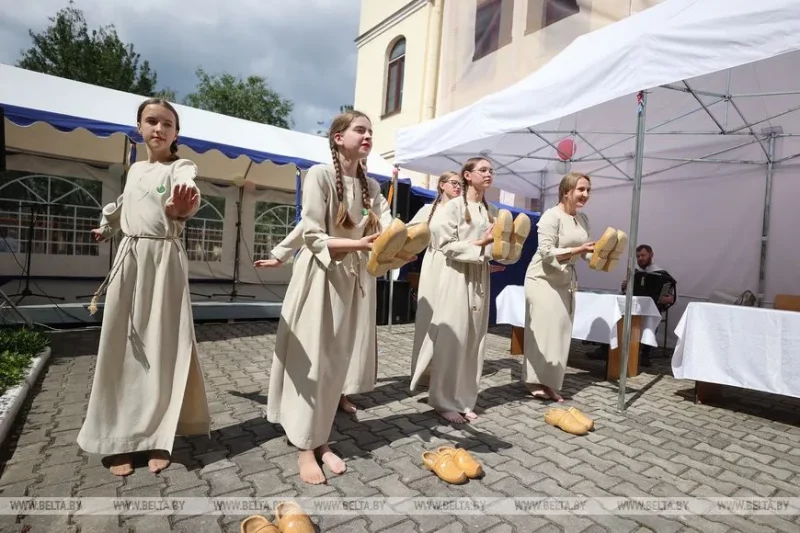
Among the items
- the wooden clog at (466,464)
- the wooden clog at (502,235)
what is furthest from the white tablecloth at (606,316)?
the wooden clog at (466,464)

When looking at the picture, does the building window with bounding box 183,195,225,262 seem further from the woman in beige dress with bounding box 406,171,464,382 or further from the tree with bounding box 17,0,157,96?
the tree with bounding box 17,0,157,96

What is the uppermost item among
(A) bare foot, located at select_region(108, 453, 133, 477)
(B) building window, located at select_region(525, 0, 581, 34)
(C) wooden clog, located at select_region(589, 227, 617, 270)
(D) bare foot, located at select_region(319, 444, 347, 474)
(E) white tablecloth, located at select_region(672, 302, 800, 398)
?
(B) building window, located at select_region(525, 0, 581, 34)

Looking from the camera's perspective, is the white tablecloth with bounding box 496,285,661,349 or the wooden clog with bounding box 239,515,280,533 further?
the white tablecloth with bounding box 496,285,661,349

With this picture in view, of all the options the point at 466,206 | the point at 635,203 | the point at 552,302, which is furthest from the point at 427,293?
the point at 635,203

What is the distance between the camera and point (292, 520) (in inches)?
67.7

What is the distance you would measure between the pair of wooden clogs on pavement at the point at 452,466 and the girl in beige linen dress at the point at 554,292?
163 centimetres

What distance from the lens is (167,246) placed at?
7.27 feet

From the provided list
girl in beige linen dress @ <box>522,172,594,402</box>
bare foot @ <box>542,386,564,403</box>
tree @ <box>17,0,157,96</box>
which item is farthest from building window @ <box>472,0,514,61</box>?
tree @ <box>17,0,157,96</box>

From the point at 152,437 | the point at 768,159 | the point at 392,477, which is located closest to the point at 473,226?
the point at 392,477

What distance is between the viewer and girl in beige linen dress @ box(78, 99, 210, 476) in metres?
2.12

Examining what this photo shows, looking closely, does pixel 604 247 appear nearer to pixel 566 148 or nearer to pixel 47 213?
pixel 566 148

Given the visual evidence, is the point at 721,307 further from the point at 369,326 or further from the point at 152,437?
the point at 152,437

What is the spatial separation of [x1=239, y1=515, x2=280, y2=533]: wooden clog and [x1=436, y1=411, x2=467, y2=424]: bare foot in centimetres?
165

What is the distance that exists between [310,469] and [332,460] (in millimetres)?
146
